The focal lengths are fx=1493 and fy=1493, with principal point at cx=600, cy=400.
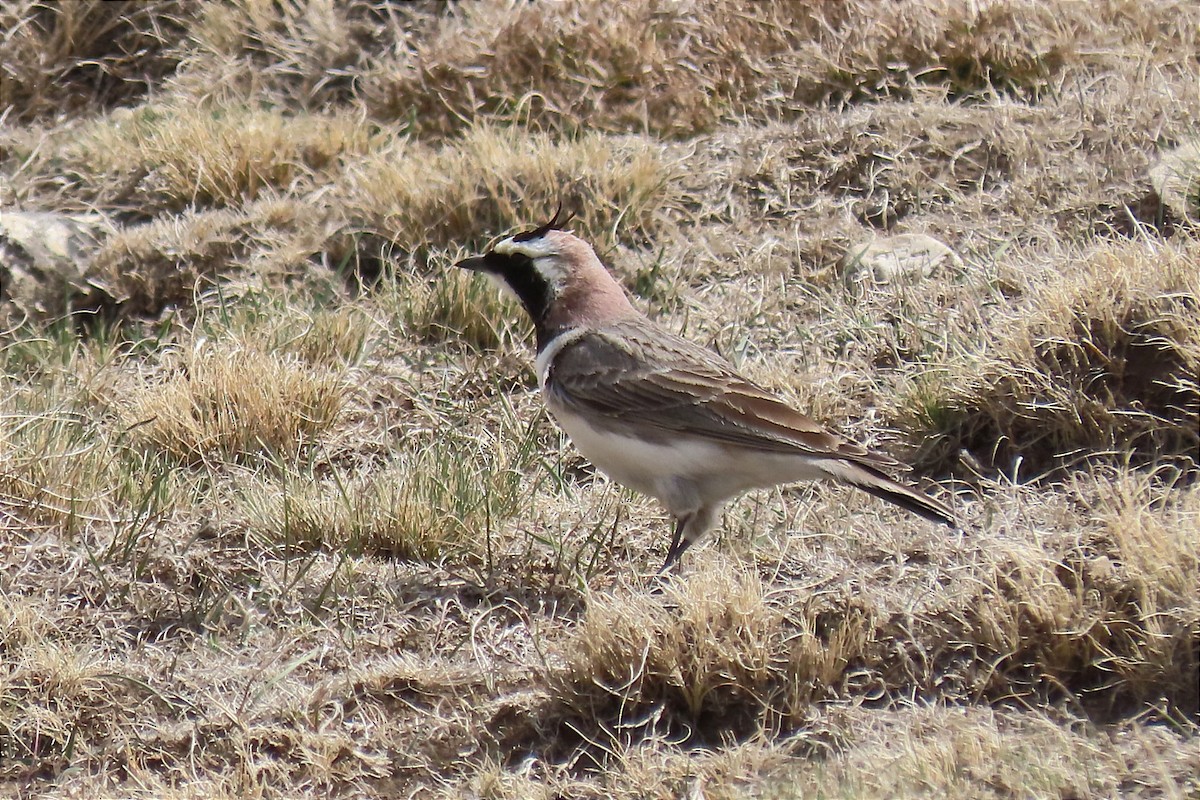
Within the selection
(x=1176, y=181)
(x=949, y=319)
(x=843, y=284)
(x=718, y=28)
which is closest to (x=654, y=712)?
(x=949, y=319)

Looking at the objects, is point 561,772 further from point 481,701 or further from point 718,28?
point 718,28

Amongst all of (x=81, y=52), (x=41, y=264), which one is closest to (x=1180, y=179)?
(x=41, y=264)

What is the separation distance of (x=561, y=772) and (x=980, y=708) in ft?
4.06

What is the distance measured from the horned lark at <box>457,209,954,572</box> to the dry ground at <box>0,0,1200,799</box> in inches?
9.5

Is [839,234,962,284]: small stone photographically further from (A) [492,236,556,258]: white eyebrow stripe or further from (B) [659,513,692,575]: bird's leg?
(B) [659,513,692,575]: bird's leg

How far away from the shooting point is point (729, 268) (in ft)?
23.2

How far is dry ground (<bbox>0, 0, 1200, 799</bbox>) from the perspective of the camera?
4.45 meters

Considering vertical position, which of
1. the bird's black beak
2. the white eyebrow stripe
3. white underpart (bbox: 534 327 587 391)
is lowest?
white underpart (bbox: 534 327 587 391)

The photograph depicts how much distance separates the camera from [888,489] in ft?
16.1

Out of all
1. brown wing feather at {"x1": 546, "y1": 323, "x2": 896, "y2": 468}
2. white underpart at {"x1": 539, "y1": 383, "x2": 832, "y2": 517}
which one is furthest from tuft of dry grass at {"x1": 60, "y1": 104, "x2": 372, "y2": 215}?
white underpart at {"x1": 539, "y1": 383, "x2": 832, "y2": 517}

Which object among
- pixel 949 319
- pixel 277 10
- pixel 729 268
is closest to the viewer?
pixel 949 319

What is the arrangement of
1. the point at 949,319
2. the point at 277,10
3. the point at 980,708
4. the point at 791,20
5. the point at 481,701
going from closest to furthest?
1. the point at 980,708
2. the point at 481,701
3. the point at 949,319
4. the point at 791,20
5. the point at 277,10

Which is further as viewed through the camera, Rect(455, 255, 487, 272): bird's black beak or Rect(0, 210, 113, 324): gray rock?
Rect(0, 210, 113, 324): gray rock

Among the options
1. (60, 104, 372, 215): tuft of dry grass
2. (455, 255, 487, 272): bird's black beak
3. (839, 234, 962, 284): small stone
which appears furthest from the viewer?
(60, 104, 372, 215): tuft of dry grass
